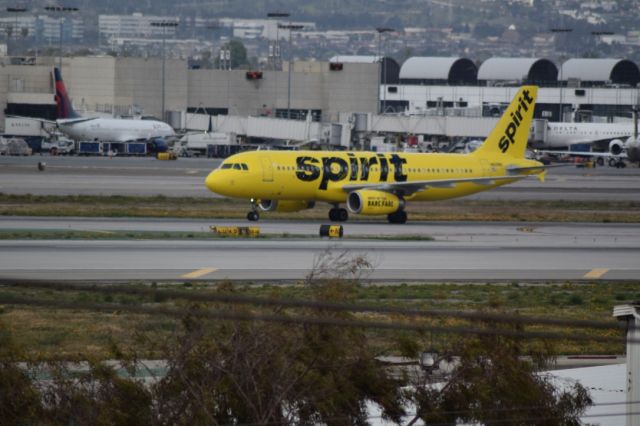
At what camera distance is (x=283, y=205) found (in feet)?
192

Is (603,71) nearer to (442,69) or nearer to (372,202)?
(442,69)

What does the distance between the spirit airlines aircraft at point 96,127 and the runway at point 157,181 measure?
16.3 meters

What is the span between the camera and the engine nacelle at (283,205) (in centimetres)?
5831

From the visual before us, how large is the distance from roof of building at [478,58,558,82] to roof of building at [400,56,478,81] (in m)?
2.42

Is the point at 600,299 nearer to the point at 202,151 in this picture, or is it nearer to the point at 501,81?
the point at 202,151

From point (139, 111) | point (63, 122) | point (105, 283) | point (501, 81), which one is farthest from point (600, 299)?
point (501, 81)

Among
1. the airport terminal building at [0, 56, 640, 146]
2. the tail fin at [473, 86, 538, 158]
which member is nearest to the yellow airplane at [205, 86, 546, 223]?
the tail fin at [473, 86, 538, 158]

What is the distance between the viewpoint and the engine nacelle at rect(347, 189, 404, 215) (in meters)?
56.2

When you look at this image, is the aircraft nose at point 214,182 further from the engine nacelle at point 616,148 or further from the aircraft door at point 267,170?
the engine nacelle at point 616,148

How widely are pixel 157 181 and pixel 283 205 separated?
2708 cm

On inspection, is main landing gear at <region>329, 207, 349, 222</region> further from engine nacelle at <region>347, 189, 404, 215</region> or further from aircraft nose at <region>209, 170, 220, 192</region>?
aircraft nose at <region>209, 170, 220, 192</region>

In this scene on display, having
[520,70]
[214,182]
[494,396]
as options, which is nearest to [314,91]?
[520,70]

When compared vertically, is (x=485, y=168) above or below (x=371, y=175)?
above

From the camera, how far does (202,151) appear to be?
133 meters
